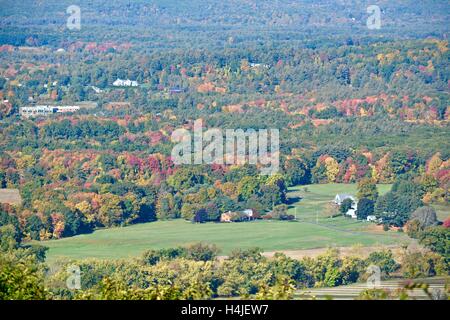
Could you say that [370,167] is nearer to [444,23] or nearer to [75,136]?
[75,136]

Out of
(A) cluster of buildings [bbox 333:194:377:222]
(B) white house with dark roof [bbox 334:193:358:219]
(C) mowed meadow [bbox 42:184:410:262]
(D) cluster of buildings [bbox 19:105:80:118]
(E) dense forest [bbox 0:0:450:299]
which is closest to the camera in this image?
(E) dense forest [bbox 0:0:450:299]

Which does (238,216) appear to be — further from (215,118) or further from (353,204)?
(215,118)

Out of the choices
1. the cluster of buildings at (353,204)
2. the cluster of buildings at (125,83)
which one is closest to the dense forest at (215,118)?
the cluster of buildings at (353,204)

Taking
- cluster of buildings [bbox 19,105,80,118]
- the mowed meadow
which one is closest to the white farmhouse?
the mowed meadow

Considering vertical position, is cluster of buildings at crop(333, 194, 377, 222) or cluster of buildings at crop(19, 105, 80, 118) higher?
cluster of buildings at crop(333, 194, 377, 222)

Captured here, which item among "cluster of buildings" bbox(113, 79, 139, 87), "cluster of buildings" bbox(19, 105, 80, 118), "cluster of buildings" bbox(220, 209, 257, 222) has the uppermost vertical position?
"cluster of buildings" bbox(220, 209, 257, 222)

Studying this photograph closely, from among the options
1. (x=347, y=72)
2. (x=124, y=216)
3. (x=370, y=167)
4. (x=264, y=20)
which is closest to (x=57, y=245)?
(x=124, y=216)

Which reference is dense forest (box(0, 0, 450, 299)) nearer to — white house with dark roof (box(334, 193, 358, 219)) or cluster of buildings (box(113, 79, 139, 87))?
white house with dark roof (box(334, 193, 358, 219))

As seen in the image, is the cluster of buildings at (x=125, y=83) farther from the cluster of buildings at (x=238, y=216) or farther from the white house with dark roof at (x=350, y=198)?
the cluster of buildings at (x=238, y=216)
